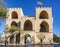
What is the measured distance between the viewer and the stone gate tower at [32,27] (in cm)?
5634

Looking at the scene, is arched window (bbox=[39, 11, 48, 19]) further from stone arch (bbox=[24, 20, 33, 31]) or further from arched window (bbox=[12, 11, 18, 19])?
arched window (bbox=[12, 11, 18, 19])

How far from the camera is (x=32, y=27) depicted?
193ft

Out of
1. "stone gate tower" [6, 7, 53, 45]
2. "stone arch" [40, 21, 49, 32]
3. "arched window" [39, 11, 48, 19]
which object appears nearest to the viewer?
"stone gate tower" [6, 7, 53, 45]

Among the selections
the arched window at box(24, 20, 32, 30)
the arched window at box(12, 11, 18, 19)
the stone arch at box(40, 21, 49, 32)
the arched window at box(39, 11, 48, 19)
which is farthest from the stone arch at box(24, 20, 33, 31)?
the arched window at box(39, 11, 48, 19)

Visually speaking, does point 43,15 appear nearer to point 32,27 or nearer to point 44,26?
point 44,26

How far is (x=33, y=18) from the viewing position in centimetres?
5947

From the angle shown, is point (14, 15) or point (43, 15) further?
point (14, 15)

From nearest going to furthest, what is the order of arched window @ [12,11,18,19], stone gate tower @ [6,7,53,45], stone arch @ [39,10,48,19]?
stone gate tower @ [6,7,53,45], stone arch @ [39,10,48,19], arched window @ [12,11,18,19]

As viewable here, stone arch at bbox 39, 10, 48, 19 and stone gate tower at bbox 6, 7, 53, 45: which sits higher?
stone arch at bbox 39, 10, 48, 19

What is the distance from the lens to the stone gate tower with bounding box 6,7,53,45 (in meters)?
56.3

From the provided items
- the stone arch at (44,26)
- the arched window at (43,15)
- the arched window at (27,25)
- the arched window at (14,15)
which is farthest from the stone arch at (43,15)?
the arched window at (14,15)

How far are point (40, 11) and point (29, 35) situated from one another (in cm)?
924

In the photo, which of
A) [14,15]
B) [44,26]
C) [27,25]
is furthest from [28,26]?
[14,15]

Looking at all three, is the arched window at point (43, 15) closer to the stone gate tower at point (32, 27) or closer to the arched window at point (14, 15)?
the stone gate tower at point (32, 27)
